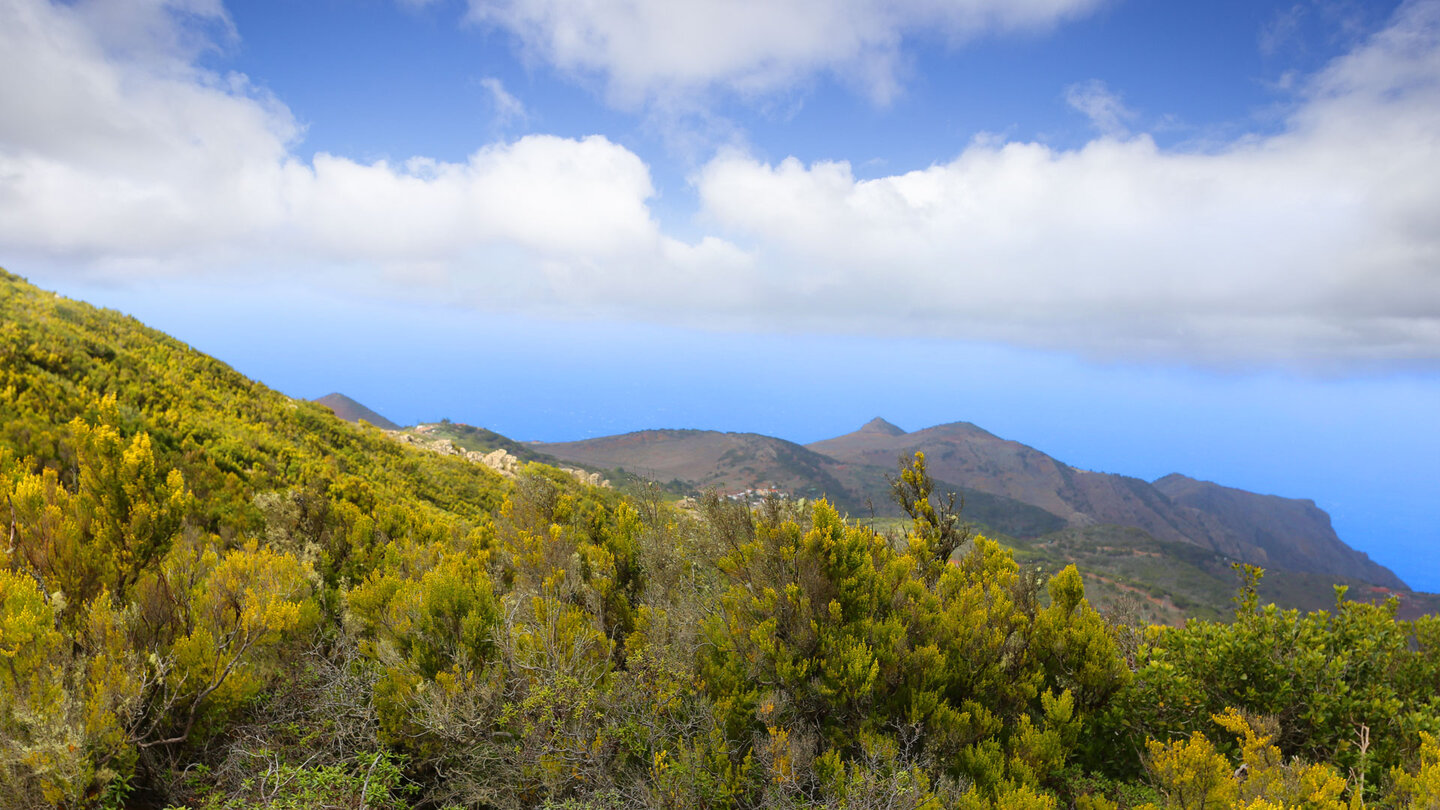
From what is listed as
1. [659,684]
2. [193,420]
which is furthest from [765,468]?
[659,684]

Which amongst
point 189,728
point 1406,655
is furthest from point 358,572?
point 1406,655

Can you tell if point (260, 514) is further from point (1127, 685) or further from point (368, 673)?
point (1127, 685)

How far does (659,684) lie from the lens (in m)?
5.34

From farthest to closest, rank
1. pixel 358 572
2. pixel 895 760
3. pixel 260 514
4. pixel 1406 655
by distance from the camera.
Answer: pixel 260 514 → pixel 358 572 → pixel 1406 655 → pixel 895 760

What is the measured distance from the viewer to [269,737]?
4934mm

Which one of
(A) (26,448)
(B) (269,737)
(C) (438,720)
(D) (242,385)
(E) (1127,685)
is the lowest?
(B) (269,737)

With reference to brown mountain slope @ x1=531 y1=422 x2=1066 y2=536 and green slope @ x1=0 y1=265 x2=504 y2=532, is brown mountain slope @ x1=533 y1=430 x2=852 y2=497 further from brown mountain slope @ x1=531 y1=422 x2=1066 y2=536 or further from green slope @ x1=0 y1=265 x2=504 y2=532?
green slope @ x1=0 y1=265 x2=504 y2=532

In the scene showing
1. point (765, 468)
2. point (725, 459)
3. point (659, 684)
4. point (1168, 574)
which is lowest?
point (1168, 574)

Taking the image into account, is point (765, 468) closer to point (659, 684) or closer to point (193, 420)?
point (193, 420)

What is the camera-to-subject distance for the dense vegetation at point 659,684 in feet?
13.8

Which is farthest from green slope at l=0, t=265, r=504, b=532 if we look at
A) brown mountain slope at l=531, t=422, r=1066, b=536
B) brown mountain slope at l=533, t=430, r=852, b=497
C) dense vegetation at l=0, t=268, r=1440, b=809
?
brown mountain slope at l=533, t=430, r=852, b=497

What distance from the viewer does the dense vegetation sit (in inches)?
165

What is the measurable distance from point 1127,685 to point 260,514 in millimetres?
13466

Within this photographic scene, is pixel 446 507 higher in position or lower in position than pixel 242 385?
lower
